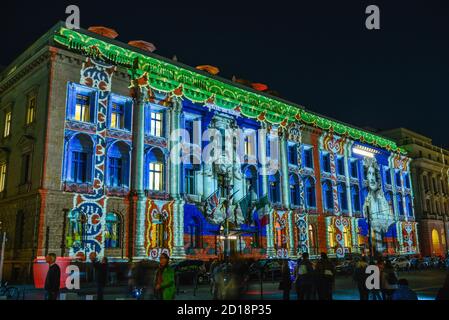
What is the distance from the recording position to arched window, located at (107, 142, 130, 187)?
34.2 meters

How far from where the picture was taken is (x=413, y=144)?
7238 centimetres

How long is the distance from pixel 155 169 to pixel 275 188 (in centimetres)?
1499

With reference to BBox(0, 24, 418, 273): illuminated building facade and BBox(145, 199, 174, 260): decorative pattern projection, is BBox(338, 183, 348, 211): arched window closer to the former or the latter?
BBox(0, 24, 418, 273): illuminated building facade

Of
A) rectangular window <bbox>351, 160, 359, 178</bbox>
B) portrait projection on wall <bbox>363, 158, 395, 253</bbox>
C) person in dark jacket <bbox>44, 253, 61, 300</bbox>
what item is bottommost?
person in dark jacket <bbox>44, 253, 61, 300</bbox>

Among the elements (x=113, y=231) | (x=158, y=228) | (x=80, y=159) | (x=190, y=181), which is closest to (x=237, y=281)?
(x=113, y=231)

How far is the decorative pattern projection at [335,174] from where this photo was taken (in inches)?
2037

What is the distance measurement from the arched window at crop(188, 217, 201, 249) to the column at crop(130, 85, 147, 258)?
17.1 ft

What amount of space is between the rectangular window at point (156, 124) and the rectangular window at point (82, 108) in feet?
18.1

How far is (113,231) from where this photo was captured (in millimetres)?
33094

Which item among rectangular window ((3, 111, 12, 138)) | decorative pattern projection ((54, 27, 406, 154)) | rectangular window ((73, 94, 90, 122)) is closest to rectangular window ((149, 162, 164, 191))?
decorative pattern projection ((54, 27, 406, 154))

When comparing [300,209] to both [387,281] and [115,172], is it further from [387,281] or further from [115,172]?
[387,281]

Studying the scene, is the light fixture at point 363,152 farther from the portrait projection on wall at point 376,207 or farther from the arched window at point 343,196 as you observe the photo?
the arched window at point 343,196

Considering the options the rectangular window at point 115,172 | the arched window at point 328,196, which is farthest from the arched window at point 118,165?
the arched window at point 328,196
